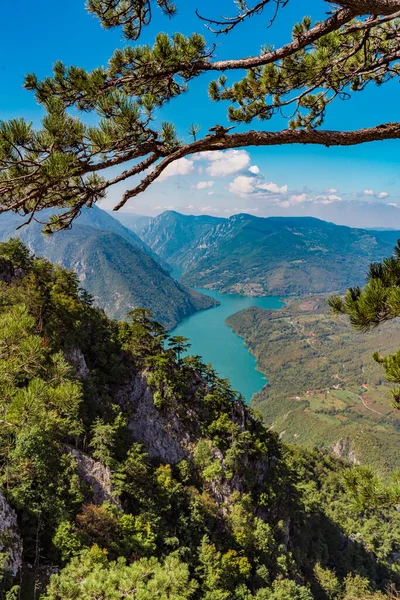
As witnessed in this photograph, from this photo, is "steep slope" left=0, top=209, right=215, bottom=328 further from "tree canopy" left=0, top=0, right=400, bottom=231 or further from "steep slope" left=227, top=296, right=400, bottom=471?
"tree canopy" left=0, top=0, right=400, bottom=231

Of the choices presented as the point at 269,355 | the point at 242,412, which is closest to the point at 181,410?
the point at 242,412

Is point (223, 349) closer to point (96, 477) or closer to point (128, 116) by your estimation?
point (96, 477)

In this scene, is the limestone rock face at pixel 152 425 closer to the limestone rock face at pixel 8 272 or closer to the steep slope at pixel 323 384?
the limestone rock face at pixel 8 272

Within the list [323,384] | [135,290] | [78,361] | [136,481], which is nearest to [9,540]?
[136,481]

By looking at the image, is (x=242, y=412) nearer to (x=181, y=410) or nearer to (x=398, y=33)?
(x=181, y=410)

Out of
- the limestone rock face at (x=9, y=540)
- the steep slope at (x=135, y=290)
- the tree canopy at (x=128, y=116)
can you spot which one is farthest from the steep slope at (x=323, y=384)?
the tree canopy at (x=128, y=116)

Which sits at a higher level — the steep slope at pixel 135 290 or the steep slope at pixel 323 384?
the steep slope at pixel 135 290

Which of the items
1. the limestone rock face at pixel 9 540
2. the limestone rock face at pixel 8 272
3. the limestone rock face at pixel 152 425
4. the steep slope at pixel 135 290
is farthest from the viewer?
the steep slope at pixel 135 290

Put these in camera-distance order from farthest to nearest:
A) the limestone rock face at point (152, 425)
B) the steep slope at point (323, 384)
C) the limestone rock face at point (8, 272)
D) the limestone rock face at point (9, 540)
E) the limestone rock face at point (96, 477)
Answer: the steep slope at point (323, 384) → the limestone rock face at point (152, 425) → the limestone rock face at point (8, 272) → the limestone rock face at point (96, 477) → the limestone rock face at point (9, 540)
